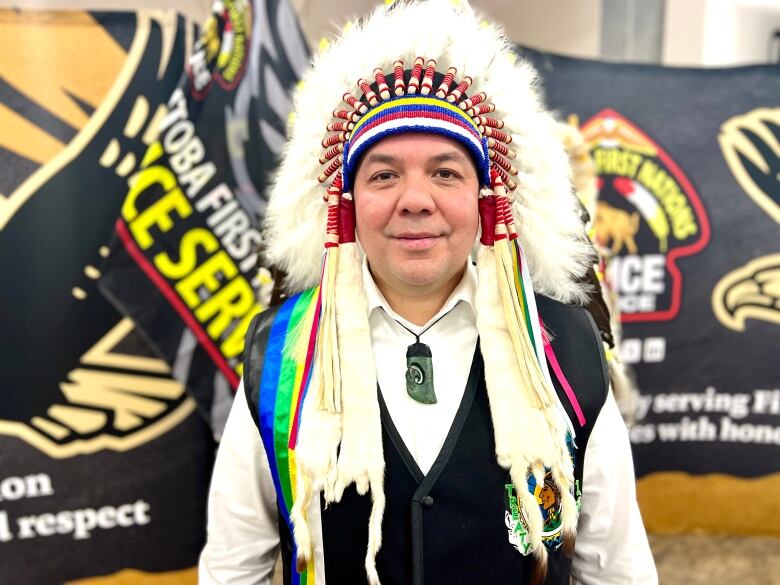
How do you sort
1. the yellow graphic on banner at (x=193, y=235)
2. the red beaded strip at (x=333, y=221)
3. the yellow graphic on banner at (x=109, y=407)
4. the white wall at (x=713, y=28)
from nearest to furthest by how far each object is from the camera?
1. the red beaded strip at (x=333, y=221)
2. the yellow graphic on banner at (x=193, y=235)
3. the yellow graphic on banner at (x=109, y=407)
4. the white wall at (x=713, y=28)

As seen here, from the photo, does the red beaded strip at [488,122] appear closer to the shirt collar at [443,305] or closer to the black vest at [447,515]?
the shirt collar at [443,305]

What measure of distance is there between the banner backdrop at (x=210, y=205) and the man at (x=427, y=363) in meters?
0.65

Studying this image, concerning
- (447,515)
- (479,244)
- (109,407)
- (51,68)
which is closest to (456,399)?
(447,515)

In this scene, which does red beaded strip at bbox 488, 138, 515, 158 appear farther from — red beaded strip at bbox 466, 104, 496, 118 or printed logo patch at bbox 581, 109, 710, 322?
printed logo patch at bbox 581, 109, 710, 322

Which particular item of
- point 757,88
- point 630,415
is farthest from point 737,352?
point 757,88

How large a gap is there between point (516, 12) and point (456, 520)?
9.62 ft

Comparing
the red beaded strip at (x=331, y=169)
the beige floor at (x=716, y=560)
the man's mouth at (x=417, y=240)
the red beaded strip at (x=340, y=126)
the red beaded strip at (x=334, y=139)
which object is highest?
the red beaded strip at (x=340, y=126)

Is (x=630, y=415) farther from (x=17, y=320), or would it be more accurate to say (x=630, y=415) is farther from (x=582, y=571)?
(x=17, y=320)

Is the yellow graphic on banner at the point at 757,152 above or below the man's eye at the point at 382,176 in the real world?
above

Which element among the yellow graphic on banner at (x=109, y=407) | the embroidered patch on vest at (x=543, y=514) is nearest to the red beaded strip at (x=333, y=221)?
the embroidered patch on vest at (x=543, y=514)

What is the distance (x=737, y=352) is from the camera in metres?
2.40

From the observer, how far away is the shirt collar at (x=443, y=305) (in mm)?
996

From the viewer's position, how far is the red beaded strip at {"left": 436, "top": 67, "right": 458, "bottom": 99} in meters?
0.94

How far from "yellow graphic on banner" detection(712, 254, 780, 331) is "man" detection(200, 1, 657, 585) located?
1.63 meters
